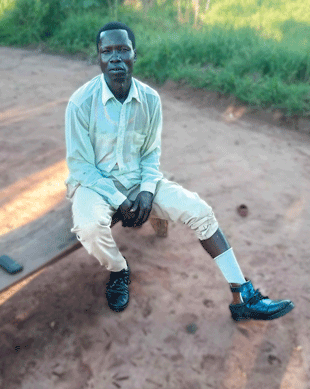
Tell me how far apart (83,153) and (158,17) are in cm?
733

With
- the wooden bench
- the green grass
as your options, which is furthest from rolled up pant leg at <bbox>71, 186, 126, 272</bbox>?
the green grass

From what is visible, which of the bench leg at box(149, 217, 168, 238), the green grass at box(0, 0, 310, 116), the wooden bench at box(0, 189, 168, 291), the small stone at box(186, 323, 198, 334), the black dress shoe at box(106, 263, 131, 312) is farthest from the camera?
the green grass at box(0, 0, 310, 116)

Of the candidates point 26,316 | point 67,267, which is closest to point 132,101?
point 67,267

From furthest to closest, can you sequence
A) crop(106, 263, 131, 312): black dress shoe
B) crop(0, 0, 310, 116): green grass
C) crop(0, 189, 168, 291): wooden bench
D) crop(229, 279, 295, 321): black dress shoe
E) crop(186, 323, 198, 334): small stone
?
1. crop(0, 0, 310, 116): green grass
2. crop(106, 263, 131, 312): black dress shoe
3. crop(186, 323, 198, 334): small stone
4. crop(229, 279, 295, 321): black dress shoe
5. crop(0, 189, 168, 291): wooden bench

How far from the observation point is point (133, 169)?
2.56 meters

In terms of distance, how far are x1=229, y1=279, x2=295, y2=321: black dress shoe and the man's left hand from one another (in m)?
0.72

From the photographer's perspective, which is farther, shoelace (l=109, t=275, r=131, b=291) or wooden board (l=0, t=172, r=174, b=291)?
shoelace (l=109, t=275, r=131, b=291)

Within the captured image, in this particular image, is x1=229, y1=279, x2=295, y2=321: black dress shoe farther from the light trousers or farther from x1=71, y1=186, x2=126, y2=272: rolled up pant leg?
x1=71, y1=186, x2=126, y2=272: rolled up pant leg

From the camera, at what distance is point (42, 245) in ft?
7.55

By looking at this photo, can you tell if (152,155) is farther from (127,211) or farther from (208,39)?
(208,39)

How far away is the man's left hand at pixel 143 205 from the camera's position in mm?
2354

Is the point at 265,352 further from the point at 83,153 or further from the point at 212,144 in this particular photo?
the point at 212,144

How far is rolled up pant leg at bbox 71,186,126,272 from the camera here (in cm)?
215

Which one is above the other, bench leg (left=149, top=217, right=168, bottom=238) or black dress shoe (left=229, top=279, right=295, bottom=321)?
black dress shoe (left=229, top=279, right=295, bottom=321)
